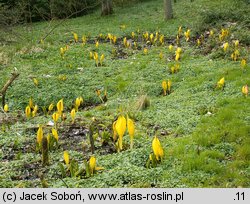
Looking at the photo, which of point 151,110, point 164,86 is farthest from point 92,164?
point 164,86

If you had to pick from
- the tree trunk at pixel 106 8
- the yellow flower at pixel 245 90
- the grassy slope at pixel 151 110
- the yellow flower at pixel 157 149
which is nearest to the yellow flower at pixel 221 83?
the grassy slope at pixel 151 110

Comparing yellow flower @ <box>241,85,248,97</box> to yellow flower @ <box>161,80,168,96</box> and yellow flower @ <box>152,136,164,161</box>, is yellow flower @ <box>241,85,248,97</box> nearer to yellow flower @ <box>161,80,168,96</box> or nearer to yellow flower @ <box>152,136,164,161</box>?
yellow flower @ <box>161,80,168,96</box>

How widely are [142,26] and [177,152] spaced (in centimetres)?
1387

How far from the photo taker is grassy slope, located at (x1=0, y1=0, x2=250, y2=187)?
228 inches

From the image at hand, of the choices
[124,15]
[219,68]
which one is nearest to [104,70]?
[219,68]

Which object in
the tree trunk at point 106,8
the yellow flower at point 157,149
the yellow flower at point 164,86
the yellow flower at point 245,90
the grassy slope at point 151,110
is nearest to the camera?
the grassy slope at point 151,110

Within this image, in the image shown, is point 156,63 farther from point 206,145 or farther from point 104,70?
point 206,145

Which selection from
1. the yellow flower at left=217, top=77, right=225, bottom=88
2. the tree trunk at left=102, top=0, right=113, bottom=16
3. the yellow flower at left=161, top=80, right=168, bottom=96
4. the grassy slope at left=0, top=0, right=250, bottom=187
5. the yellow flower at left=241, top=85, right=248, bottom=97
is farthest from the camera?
the tree trunk at left=102, top=0, right=113, bottom=16

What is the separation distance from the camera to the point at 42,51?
15.6m

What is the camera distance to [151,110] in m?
8.85

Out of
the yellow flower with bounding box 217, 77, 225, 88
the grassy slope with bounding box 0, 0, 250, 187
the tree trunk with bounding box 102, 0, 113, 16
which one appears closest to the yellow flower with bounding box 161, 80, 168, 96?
the grassy slope with bounding box 0, 0, 250, 187

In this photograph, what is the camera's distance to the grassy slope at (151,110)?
5785mm

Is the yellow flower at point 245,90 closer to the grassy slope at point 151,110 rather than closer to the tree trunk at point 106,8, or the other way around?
the grassy slope at point 151,110

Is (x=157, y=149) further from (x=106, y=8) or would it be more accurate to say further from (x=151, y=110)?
(x=106, y=8)
